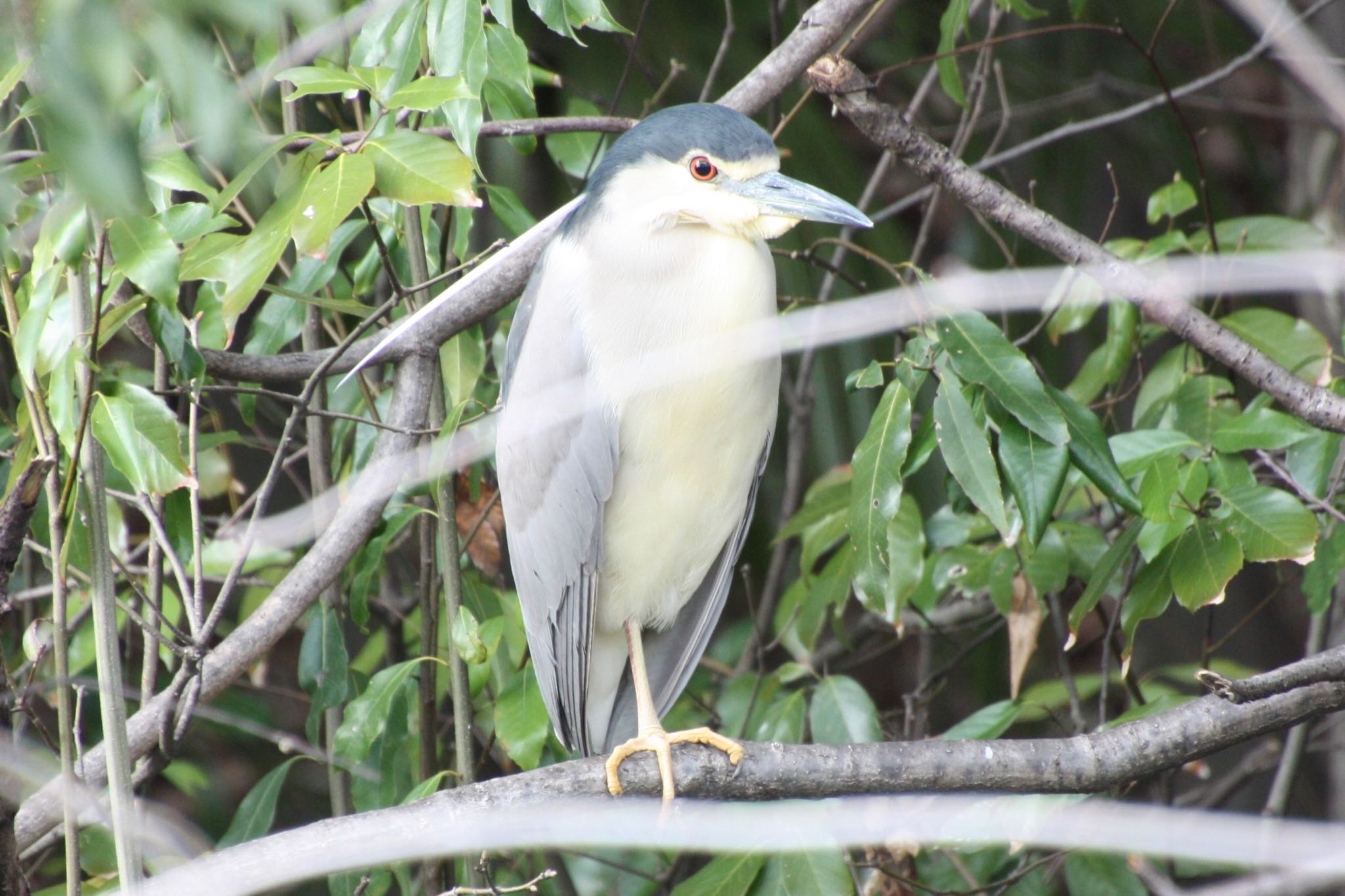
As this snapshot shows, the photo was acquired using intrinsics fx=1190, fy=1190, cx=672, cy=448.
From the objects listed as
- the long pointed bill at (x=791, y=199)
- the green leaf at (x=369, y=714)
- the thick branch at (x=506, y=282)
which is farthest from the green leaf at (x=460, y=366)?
the long pointed bill at (x=791, y=199)

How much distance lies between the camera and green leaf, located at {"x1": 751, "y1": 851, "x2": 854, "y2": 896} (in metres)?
1.52

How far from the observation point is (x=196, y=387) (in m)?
1.44

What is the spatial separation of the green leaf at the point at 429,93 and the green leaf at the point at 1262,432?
1028 mm

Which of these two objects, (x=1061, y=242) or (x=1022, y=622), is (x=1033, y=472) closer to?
(x=1061, y=242)

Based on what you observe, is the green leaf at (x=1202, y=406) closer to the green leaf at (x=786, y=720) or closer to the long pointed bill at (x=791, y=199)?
the long pointed bill at (x=791, y=199)

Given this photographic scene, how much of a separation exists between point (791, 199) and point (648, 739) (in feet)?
2.51

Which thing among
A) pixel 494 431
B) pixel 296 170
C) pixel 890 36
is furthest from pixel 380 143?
pixel 890 36

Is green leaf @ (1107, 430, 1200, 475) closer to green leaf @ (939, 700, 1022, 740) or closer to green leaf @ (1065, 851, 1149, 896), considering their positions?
green leaf @ (939, 700, 1022, 740)

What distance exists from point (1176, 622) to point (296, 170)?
2991 mm

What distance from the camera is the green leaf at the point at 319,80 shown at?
4.26ft

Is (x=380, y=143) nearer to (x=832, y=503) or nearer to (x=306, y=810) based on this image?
(x=832, y=503)

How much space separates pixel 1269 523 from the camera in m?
1.45

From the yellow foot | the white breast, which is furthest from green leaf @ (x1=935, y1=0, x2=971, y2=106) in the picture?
the yellow foot

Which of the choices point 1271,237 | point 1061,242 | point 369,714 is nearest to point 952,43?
point 1061,242
